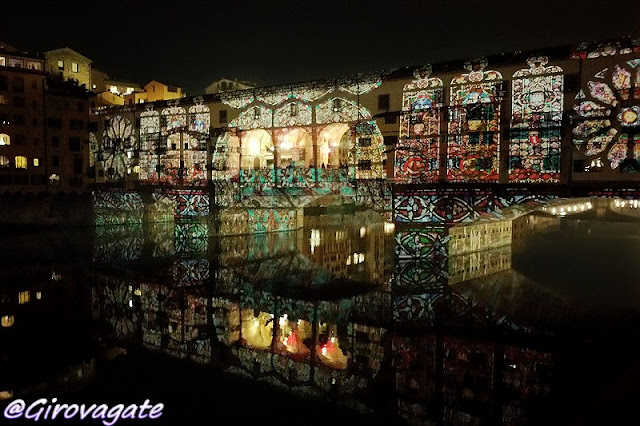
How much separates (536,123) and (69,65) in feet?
185

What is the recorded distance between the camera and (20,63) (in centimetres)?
4441

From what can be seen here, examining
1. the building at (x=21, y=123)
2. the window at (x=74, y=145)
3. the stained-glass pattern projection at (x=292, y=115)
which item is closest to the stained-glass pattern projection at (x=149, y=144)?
the stained-glass pattern projection at (x=292, y=115)

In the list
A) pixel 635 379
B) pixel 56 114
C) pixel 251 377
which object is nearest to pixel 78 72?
pixel 56 114

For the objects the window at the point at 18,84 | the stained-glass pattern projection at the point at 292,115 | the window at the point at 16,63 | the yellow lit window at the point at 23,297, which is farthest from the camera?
the window at the point at 16,63

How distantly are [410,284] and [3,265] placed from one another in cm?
1964

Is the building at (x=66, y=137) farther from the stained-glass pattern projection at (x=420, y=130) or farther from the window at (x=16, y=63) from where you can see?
the stained-glass pattern projection at (x=420, y=130)

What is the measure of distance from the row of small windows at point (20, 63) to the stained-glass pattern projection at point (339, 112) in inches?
1225

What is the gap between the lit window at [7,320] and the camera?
1495 centimetres

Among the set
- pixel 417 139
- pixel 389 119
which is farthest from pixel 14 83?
pixel 417 139

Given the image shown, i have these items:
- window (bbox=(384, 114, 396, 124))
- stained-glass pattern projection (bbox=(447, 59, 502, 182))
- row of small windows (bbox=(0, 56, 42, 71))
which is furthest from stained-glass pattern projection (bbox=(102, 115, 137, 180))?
stained-glass pattern projection (bbox=(447, 59, 502, 182))

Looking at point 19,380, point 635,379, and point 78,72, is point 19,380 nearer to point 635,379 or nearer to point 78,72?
point 635,379

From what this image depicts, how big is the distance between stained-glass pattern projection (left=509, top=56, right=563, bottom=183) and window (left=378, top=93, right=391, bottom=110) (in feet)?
20.0

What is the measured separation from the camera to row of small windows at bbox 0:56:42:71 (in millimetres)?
43391

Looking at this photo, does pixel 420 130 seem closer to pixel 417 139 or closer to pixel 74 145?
pixel 417 139
